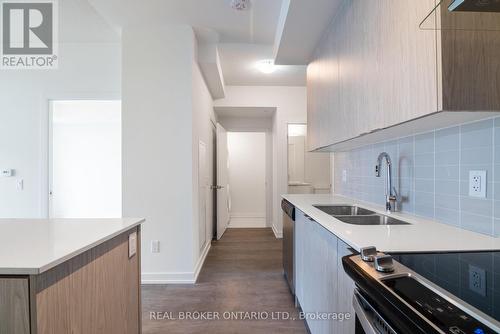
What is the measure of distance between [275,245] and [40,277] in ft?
11.6

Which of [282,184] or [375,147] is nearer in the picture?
[375,147]

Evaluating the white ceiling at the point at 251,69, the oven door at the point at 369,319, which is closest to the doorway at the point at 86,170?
the white ceiling at the point at 251,69

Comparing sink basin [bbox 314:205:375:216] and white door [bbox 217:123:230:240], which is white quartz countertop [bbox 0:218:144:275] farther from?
white door [bbox 217:123:230:240]

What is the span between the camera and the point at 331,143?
6.93 ft

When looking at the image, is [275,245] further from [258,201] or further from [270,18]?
[270,18]

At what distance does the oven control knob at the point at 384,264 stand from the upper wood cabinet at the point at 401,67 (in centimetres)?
57

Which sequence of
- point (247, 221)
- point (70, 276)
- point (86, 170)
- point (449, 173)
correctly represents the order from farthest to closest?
point (247, 221)
point (86, 170)
point (449, 173)
point (70, 276)


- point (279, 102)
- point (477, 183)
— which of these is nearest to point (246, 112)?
point (279, 102)

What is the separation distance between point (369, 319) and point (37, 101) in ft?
13.3

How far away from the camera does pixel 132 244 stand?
4.72 feet

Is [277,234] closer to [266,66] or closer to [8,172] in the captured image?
[266,66]

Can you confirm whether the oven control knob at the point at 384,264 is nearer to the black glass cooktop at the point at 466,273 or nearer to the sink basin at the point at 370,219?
the black glass cooktop at the point at 466,273

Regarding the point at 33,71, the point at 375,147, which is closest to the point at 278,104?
the point at 375,147

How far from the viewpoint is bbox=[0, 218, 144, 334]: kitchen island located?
76cm
